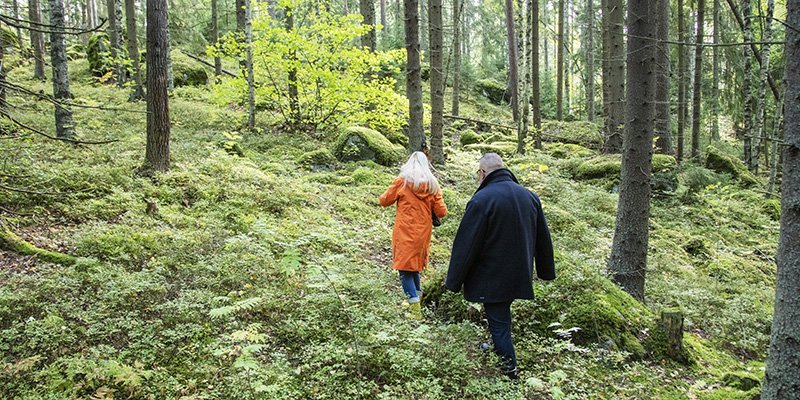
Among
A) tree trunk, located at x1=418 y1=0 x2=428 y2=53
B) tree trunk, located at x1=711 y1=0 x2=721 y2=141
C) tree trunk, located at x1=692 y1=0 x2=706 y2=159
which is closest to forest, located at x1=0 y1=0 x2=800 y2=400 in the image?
tree trunk, located at x1=692 y1=0 x2=706 y2=159

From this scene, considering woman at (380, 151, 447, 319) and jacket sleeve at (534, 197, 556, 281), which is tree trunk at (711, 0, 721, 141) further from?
jacket sleeve at (534, 197, 556, 281)

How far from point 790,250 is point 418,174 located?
136 inches

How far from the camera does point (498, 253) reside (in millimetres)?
4195

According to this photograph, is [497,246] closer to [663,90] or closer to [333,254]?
[333,254]

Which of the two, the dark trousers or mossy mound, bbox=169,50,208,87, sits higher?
mossy mound, bbox=169,50,208,87

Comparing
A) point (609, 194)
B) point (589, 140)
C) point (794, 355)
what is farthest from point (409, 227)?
point (589, 140)

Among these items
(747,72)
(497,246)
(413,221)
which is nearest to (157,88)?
(413,221)

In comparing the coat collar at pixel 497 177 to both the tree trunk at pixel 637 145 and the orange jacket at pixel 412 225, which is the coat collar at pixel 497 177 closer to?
the orange jacket at pixel 412 225

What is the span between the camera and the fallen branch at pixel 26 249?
17.9 ft

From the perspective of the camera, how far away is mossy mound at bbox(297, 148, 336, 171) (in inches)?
477

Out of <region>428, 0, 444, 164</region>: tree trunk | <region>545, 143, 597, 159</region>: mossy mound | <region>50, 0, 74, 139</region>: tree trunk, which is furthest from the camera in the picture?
<region>545, 143, 597, 159</region>: mossy mound

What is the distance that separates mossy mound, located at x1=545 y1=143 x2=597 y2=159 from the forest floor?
7.54 m

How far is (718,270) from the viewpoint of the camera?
28.4ft

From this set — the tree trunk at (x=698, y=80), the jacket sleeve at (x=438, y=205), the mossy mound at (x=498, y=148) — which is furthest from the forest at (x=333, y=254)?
the mossy mound at (x=498, y=148)
